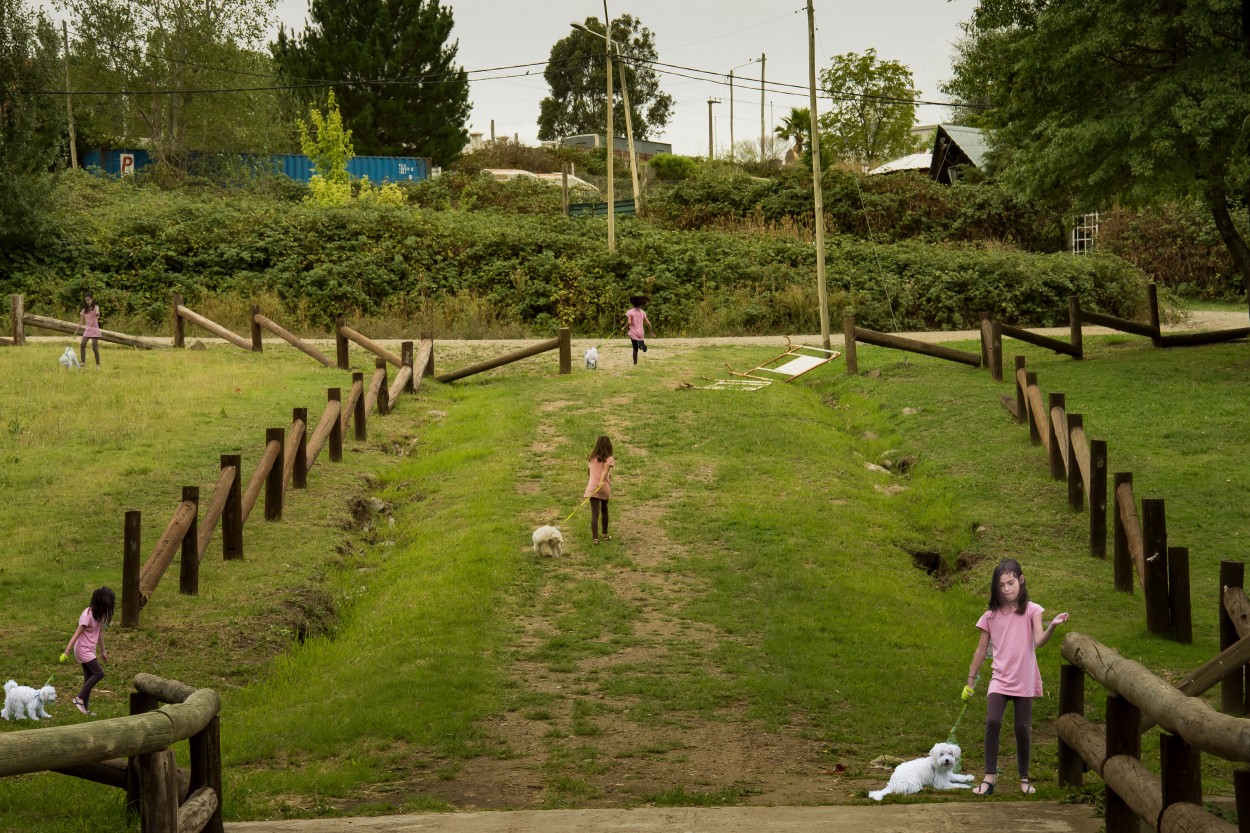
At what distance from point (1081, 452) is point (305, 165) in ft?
143

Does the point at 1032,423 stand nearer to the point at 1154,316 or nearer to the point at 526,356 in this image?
the point at 1154,316

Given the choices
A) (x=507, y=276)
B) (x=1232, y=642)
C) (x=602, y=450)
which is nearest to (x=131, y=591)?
(x=602, y=450)

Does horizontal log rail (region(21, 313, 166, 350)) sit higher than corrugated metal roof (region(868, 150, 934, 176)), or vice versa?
corrugated metal roof (region(868, 150, 934, 176))

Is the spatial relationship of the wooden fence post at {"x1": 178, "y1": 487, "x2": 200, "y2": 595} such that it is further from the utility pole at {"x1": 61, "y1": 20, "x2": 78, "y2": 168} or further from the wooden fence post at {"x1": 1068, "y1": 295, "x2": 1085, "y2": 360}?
the utility pole at {"x1": 61, "y1": 20, "x2": 78, "y2": 168}

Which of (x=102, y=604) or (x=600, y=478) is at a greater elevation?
(x=600, y=478)

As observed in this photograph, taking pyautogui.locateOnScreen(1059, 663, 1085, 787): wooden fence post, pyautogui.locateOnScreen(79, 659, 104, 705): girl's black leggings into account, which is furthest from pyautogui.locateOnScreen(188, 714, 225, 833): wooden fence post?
pyautogui.locateOnScreen(1059, 663, 1085, 787): wooden fence post

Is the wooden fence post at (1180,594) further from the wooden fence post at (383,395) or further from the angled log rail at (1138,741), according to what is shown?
the wooden fence post at (383,395)

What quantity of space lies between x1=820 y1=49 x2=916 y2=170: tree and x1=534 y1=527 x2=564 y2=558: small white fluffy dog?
163 feet

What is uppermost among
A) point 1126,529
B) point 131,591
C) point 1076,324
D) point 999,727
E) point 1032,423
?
point 1076,324

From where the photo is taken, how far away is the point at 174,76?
50031 mm

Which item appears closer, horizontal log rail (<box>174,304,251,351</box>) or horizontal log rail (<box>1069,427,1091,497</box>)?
horizontal log rail (<box>1069,427,1091,497</box>)

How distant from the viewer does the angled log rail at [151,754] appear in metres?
4.98

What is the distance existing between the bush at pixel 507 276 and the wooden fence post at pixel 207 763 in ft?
87.2

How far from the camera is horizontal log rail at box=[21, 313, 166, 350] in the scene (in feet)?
92.3
